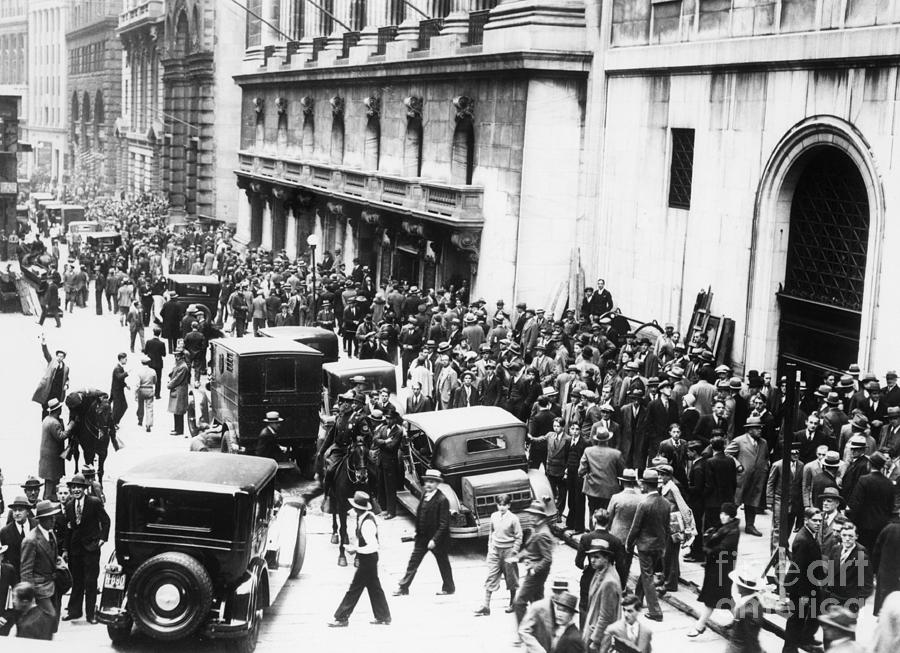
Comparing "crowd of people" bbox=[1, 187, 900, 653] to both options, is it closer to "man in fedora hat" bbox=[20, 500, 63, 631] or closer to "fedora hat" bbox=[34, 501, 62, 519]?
"man in fedora hat" bbox=[20, 500, 63, 631]

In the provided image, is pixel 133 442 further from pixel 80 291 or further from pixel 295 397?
pixel 80 291

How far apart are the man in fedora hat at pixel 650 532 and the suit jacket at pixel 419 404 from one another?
732 cm

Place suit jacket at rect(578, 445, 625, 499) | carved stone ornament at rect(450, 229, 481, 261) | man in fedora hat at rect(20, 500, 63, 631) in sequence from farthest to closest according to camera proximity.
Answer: carved stone ornament at rect(450, 229, 481, 261)
suit jacket at rect(578, 445, 625, 499)
man in fedora hat at rect(20, 500, 63, 631)

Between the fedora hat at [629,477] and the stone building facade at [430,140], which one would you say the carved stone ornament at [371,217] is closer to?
the stone building facade at [430,140]

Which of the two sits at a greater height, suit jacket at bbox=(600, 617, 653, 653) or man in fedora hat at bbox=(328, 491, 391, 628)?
suit jacket at bbox=(600, 617, 653, 653)

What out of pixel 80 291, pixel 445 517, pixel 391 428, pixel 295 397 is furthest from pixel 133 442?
pixel 80 291

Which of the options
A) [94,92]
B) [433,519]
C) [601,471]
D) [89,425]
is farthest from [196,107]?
[433,519]

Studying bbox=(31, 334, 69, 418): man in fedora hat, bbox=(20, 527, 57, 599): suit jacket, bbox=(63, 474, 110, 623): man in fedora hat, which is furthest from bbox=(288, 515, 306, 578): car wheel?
bbox=(31, 334, 69, 418): man in fedora hat

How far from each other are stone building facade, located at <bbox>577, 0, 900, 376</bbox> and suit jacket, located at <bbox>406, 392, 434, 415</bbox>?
643 cm

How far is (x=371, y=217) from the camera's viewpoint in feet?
125

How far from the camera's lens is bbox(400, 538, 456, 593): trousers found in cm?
1436

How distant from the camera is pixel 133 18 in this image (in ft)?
269

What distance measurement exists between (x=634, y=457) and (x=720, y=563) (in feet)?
15.2

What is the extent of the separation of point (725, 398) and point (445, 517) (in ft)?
17.7
